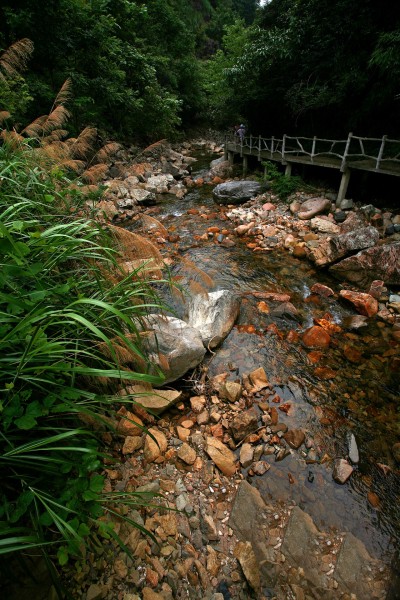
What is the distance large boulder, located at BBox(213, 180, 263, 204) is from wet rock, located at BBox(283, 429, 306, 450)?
24.2 feet

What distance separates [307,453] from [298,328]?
183 centimetres

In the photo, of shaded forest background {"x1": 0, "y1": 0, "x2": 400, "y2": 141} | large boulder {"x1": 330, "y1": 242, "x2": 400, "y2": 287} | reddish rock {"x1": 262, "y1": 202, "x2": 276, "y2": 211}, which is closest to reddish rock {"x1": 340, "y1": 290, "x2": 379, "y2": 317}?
large boulder {"x1": 330, "y1": 242, "x2": 400, "y2": 287}

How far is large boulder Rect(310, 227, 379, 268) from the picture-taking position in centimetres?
509

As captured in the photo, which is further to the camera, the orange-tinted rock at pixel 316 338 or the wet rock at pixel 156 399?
the orange-tinted rock at pixel 316 338

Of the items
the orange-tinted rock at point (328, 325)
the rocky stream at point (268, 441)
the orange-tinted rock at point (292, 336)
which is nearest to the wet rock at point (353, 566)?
the rocky stream at point (268, 441)

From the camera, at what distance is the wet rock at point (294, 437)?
2490 millimetres

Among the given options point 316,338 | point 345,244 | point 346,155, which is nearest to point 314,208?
point 346,155

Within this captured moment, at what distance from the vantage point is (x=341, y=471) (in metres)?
2.31

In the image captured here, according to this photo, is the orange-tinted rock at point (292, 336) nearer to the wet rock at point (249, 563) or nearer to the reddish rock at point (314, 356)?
the reddish rock at point (314, 356)

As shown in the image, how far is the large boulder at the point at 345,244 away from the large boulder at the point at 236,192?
12.9 ft

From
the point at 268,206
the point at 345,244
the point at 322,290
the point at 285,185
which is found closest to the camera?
the point at 322,290

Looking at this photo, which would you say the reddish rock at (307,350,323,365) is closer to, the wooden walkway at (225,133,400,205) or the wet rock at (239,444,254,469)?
the wet rock at (239,444,254,469)

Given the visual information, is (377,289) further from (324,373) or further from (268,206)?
(268,206)

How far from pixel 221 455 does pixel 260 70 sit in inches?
445
